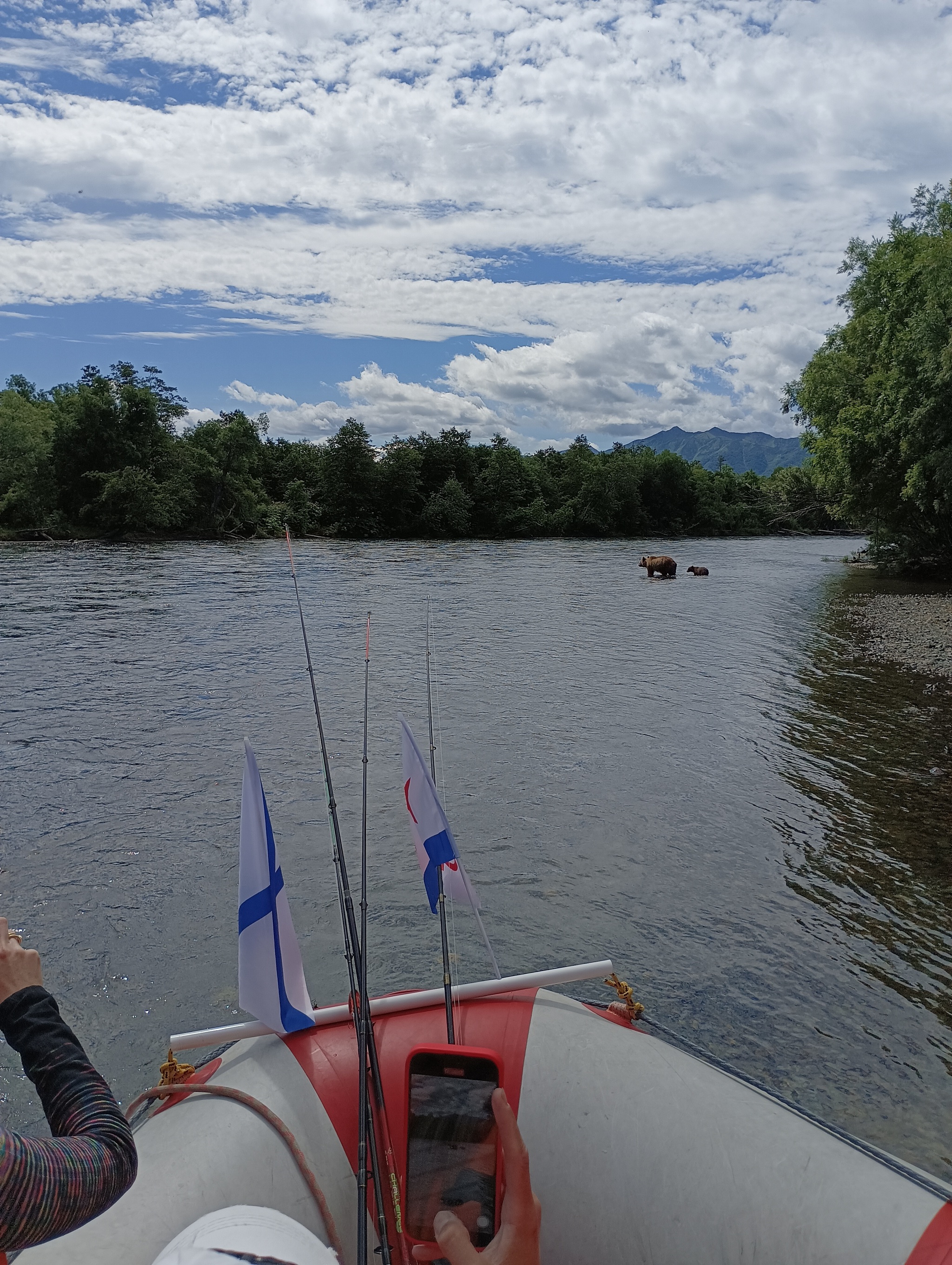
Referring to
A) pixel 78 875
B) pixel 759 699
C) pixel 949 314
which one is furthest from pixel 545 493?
pixel 78 875

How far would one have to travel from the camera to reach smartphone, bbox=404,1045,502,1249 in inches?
99.0

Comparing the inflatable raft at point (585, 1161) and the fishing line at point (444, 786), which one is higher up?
the inflatable raft at point (585, 1161)

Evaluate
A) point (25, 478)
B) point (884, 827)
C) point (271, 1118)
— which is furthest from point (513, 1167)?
point (25, 478)

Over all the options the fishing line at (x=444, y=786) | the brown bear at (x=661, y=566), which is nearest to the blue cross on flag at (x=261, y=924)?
the fishing line at (x=444, y=786)

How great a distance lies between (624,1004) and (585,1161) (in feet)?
2.54

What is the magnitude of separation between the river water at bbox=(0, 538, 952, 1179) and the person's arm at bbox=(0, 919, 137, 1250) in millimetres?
3278

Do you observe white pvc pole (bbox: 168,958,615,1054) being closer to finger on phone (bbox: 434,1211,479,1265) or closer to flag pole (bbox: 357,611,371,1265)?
flag pole (bbox: 357,611,371,1265)

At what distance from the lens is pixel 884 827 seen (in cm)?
777

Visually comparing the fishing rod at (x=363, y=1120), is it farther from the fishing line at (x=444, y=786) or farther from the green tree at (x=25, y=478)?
the green tree at (x=25, y=478)

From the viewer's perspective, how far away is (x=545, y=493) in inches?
3086

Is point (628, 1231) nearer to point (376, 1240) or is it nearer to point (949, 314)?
point (376, 1240)

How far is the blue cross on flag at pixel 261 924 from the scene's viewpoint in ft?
10.3

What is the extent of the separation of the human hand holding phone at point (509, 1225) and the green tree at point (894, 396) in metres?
22.5

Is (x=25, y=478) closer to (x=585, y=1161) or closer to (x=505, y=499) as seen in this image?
(x=505, y=499)
